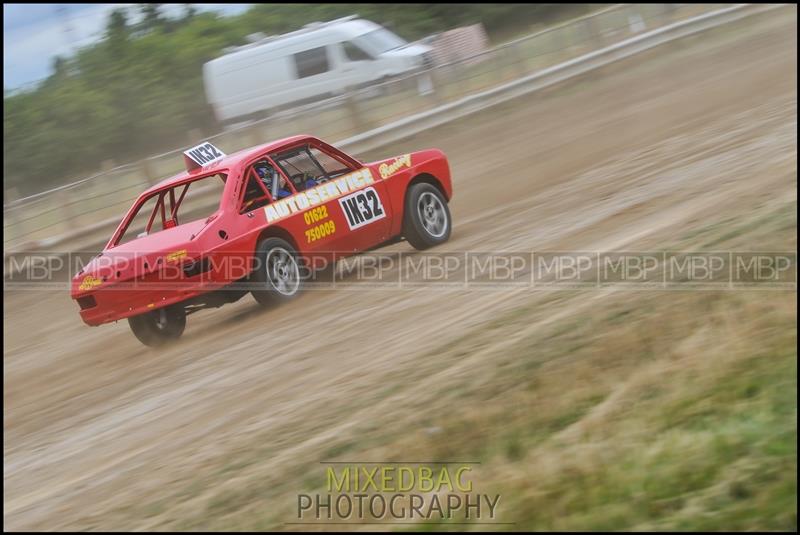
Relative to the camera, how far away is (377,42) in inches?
845

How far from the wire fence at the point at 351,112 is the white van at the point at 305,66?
56.4 inches

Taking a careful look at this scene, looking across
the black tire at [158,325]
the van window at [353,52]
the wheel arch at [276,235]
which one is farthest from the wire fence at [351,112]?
the wheel arch at [276,235]

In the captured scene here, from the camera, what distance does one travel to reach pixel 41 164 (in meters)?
29.4

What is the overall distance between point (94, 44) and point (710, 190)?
29.6 m

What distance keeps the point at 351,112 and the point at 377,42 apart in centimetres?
382

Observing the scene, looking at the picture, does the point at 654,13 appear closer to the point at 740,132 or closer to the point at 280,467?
the point at 740,132

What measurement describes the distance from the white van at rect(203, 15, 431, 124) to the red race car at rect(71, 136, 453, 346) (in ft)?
34.7

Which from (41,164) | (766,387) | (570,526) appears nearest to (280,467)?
(570,526)

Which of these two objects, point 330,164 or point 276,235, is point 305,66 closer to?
point 330,164

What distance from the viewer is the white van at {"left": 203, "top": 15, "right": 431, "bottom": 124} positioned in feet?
69.5

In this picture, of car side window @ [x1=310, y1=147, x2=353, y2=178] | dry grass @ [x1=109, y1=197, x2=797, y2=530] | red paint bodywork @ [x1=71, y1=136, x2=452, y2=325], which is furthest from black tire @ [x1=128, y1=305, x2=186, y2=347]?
dry grass @ [x1=109, y1=197, x2=797, y2=530]

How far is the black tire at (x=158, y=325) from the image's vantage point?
8.90m

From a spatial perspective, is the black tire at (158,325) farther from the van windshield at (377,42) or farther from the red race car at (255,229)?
the van windshield at (377,42)

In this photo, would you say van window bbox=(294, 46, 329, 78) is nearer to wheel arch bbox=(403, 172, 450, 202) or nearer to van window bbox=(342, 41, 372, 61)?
van window bbox=(342, 41, 372, 61)
